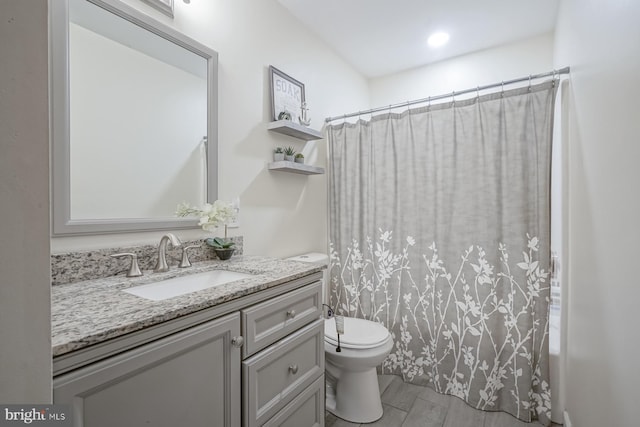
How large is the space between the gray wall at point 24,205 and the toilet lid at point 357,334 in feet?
4.84

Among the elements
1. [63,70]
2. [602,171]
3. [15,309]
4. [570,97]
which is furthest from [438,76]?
[15,309]


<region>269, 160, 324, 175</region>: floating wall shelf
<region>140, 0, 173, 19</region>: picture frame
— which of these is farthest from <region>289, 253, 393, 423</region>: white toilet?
<region>140, 0, 173, 19</region>: picture frame

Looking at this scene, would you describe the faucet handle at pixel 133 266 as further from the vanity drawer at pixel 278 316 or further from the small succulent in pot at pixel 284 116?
the small succulent in pot at pixel 284 116

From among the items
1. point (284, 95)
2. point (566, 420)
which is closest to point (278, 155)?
point (284, 95)

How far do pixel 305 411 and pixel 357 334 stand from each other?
0.60m

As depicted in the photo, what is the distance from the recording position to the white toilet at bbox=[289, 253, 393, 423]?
1.63 metres

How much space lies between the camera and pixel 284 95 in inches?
79.4

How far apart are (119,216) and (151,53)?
0.77 metres

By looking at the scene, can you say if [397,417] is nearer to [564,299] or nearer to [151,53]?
[564,299]

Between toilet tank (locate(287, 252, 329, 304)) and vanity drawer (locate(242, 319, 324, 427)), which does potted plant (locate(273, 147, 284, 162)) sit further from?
vanity drawer (locate(242, 319, 324, 427))

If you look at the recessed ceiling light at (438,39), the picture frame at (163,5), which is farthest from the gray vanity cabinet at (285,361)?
the recessed ceiling light at (438,39)

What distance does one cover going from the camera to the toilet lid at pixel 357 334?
1.65 m

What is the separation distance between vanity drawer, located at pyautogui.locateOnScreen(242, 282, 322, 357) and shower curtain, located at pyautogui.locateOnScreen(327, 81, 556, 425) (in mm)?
946

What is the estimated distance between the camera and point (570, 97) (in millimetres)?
1530
